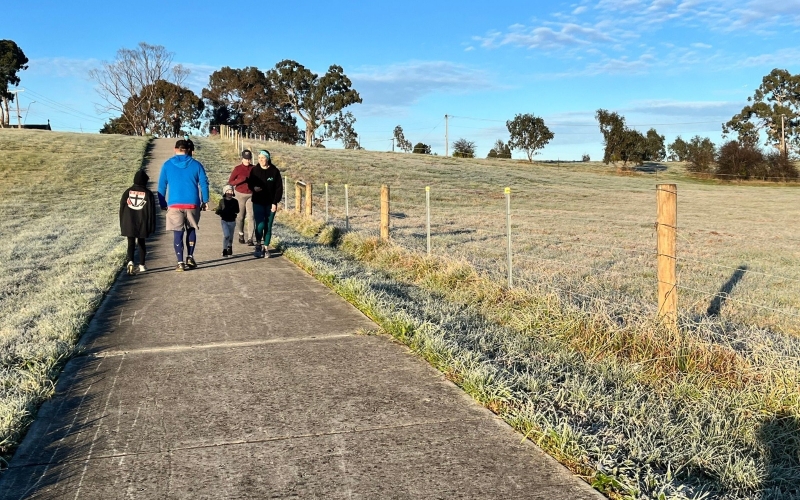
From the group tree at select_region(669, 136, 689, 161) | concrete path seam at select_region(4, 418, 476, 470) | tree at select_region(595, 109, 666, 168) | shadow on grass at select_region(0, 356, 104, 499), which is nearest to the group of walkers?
shadow on grass at select_region(0, 356, 104, 499)

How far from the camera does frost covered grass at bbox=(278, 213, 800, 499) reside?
3.15 metres

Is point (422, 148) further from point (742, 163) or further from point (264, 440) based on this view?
point (264, 440)

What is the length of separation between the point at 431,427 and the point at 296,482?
35.3 inches

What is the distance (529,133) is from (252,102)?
3653 cm

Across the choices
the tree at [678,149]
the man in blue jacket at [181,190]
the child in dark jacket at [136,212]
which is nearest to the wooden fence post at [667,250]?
the man in blue jacket at [181,190]

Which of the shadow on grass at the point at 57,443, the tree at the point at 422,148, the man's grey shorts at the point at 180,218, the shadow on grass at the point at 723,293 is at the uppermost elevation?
the tree at the point at 422,148

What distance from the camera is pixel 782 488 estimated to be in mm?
3174

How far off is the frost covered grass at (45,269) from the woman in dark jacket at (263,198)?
2182 millimetres

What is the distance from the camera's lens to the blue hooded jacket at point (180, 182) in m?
9.05

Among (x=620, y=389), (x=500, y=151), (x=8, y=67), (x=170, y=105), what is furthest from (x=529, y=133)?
(x=620, y=389)

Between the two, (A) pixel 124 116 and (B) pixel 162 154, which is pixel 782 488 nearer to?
(B) pixel 162 154

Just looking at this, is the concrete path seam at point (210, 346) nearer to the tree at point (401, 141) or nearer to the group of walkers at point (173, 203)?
the group of walkers at point (173, 203)

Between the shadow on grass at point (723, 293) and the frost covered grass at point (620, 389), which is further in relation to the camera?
the shadow on grass at point (723, 293)

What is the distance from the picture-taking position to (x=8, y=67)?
80875 millimetres
